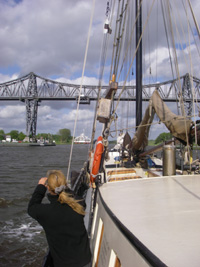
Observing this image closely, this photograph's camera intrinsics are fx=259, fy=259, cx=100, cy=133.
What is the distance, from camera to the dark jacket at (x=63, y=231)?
2.01 m

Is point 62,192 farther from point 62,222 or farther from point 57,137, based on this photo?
point 57,137

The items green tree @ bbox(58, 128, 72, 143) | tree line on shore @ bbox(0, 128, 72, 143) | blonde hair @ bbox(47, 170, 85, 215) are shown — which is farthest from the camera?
green tree @ bbox(58, 128, 72, 143)

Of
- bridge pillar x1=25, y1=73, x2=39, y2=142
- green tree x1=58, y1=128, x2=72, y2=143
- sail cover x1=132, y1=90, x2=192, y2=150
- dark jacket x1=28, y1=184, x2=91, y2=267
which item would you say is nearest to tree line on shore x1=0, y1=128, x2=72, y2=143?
green tree x1=58, y1=128, x2=72, y2=143

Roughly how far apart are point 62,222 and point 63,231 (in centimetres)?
8

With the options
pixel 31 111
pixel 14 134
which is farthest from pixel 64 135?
pixel 31 111

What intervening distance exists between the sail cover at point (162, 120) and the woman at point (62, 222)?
288cm

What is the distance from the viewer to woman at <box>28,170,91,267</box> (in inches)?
79.2

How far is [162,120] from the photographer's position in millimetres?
5707

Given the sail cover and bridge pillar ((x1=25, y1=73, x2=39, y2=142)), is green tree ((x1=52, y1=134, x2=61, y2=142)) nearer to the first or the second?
bridge pillar ((x1=25, y1=73, x2=39, y2=142))

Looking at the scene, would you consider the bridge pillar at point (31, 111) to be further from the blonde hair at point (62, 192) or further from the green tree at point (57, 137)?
the blonde hair at point (62, 192)

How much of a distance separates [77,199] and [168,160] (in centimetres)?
260

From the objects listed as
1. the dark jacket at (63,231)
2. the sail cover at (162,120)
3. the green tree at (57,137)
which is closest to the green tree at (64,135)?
the green tree at (57,137)

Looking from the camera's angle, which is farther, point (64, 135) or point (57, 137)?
point (57, 137)

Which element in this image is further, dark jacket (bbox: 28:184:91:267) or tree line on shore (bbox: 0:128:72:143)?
tree line on shore (bbox: 0:128:72:143)
